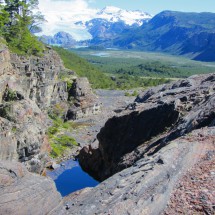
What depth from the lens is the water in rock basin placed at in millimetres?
42125

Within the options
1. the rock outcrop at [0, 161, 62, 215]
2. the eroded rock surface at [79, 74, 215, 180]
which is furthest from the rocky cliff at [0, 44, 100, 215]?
the eroded rock surface at [79, 74, 215, 180]

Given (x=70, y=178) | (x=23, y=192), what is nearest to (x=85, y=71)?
(x=70, y=178)

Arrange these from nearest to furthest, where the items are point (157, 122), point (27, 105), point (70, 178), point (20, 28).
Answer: point (157, 122) < point (27, 105) < point (70, 178) < point (20, 28)

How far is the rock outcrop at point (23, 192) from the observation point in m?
19.2

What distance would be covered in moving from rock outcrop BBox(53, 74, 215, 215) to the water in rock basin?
29.5ft

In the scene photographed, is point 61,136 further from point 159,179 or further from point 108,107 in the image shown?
point 159,179

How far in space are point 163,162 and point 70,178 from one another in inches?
1047

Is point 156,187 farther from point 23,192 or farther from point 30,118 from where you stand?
point 30,118

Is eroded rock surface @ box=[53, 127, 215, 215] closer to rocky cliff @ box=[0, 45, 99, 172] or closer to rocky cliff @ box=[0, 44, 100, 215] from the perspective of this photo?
rocky cliff @ box=[0, 44, 100, 215]

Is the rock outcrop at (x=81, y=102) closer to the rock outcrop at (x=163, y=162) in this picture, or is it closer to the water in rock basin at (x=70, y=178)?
the water in rock basin at (x=70, y=178)

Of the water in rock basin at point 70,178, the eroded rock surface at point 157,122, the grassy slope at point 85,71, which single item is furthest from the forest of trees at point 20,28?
the grassy slope at point 85,71

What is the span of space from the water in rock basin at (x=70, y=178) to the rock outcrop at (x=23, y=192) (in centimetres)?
1926

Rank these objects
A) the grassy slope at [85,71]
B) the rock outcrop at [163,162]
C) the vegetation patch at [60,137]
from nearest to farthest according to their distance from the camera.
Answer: the rock outcrop at [163,162], the vegetation patch at [60,137], the grassy slope at [85,71]

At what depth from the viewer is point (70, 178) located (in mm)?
44906
